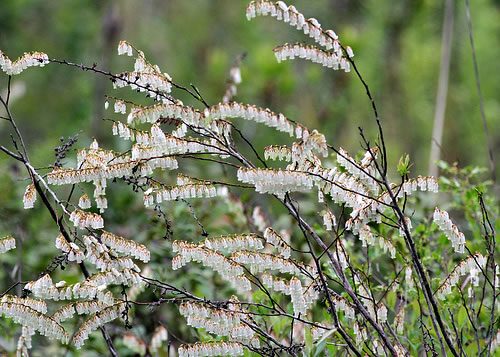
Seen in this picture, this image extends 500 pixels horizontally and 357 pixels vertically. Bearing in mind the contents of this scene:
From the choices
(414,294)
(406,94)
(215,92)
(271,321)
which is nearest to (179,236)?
(271,321)

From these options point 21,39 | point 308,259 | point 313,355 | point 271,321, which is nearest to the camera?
point 313,355

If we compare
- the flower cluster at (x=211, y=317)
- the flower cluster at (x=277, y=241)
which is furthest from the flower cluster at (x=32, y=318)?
the flower cluster at (x=277, y=241)

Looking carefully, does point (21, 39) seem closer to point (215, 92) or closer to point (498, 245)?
point (215, 92)

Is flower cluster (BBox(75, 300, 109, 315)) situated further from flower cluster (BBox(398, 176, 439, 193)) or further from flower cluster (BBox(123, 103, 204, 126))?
flower cluster (BBox(398, 176, 439, 193))

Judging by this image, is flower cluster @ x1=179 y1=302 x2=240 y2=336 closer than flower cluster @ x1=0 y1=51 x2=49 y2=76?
Yes

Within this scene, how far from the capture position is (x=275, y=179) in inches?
57.8

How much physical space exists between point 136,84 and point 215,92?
4.76m

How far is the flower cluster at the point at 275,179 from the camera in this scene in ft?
4.79

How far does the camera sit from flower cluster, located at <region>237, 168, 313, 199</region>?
1.46m

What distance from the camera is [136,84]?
1628 millimetres

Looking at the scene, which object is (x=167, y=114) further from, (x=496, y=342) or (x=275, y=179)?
(x=496, y=342)

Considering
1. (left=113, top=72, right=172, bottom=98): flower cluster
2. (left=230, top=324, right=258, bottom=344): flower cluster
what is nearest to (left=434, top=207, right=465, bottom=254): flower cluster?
(left=230, top=324, right=258, bottom=344): flower cluster

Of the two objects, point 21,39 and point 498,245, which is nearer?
point 498,245

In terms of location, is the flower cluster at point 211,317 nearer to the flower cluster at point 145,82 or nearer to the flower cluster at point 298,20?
the flower cluster at point 145,82
